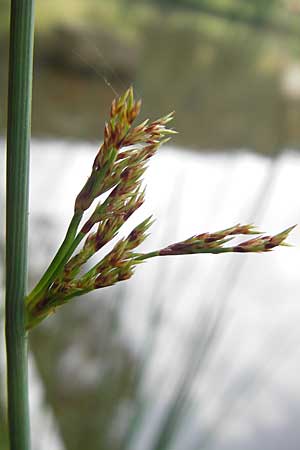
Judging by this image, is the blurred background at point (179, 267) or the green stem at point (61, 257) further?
the blurred background at point (179, 267)

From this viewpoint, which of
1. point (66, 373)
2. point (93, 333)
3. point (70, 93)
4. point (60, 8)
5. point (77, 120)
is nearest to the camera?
point (66, 373)

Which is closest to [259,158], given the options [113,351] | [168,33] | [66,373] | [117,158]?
[66,373]

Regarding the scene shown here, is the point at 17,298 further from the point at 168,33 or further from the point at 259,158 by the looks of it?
the point at 168,33

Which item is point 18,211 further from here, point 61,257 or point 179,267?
point 179,267

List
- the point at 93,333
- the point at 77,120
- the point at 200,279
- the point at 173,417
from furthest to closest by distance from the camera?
the point at 77,120, the point at 200,279, the point at 93,333, the point at 173,417

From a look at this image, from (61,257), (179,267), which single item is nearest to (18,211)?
(61,257)

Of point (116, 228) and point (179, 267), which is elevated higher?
point (116, 228)

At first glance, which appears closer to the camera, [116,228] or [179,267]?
[116,228]
